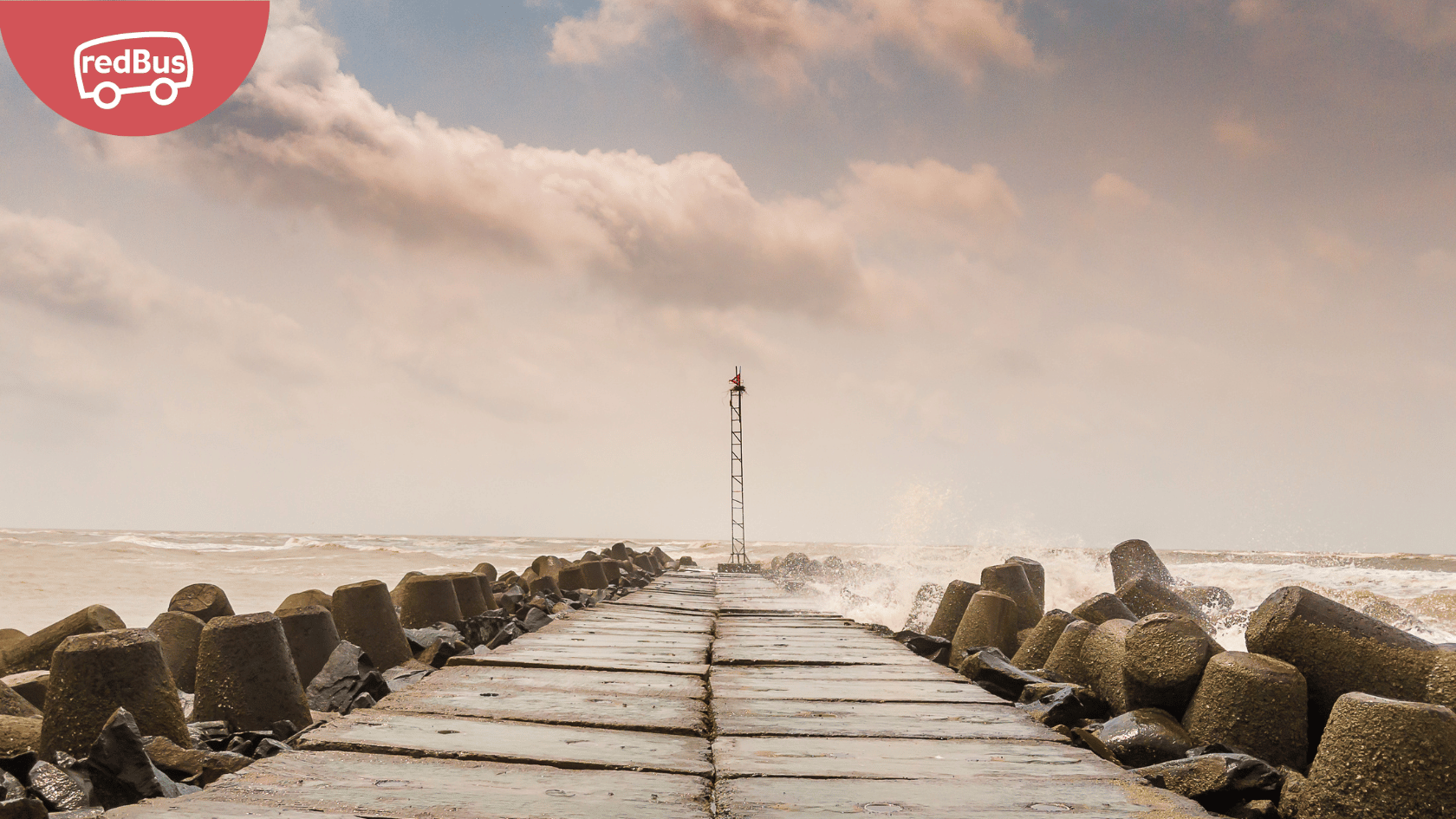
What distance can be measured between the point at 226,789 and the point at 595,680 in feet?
5.94

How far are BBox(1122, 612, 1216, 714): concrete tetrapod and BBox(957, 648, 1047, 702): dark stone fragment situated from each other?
1.55 feet

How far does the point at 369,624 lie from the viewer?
4.93 meters

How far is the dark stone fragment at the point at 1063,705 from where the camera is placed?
3436mm

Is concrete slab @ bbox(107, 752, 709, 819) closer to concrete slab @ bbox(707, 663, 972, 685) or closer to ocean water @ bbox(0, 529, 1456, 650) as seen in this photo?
concrete slab @ bbox(707, 663, 972, 685)

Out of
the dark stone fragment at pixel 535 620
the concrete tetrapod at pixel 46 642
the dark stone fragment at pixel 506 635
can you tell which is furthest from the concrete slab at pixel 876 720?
the concrete tetrapod at pixel 46 642

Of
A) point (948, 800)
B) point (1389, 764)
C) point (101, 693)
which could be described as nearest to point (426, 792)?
point (948, 800)

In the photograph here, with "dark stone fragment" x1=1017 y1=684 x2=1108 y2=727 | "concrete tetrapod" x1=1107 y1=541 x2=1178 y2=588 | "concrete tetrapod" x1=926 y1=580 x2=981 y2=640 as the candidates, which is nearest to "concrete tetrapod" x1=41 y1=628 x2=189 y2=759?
"dark stone fragment" x1=1017 y1=684 x2=1108 y2=727

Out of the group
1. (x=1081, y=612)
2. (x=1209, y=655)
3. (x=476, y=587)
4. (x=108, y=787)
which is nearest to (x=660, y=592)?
(x=476, y=587)

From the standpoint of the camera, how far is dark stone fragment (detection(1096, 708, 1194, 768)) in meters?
3.16

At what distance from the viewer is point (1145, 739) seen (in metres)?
3.21

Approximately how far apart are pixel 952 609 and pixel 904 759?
Result: 4.80 meters

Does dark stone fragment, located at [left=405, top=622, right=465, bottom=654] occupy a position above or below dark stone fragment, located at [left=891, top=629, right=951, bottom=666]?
above

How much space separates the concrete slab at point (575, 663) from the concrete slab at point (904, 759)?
130cm

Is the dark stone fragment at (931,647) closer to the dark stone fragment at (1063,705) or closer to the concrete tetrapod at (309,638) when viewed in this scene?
the dark stone fragment at (1063,705)
